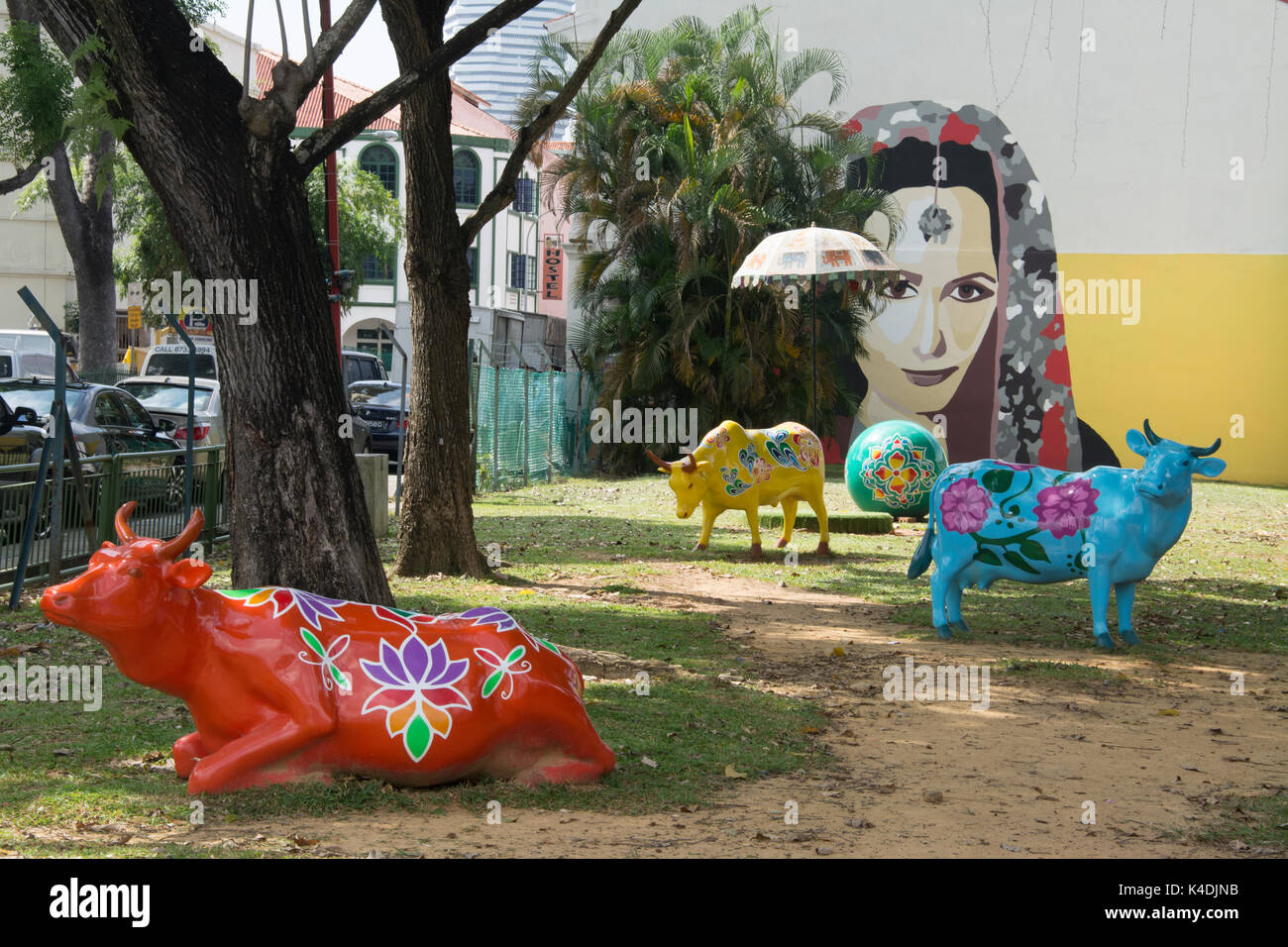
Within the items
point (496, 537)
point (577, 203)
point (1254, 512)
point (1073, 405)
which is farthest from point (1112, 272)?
point (496, 537)

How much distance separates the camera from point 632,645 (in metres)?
9.48

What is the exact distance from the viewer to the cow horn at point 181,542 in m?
5.06

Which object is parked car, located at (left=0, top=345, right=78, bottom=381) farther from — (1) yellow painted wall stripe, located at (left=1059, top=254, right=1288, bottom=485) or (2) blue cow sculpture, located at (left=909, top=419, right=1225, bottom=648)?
(1) yellow painted wall stripe, located at (left=1059, top=254, right=1288, bottom=485)

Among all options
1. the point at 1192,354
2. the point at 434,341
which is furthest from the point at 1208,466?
the point at 1192,354

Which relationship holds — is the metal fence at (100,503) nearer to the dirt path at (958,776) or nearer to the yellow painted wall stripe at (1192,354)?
the dirt path at (958,776)

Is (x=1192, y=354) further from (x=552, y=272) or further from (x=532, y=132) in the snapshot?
(x=552, y=272)

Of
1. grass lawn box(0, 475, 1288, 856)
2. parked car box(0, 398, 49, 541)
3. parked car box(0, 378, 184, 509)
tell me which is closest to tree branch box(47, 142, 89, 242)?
parked car box(0, 378, 184, 509)

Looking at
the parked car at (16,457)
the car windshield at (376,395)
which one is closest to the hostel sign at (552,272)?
the car windshield at (376,395)

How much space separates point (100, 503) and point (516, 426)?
13.0 m

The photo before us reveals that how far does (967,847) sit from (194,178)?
17.0 feet

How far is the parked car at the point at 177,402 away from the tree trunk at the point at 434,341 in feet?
22.1

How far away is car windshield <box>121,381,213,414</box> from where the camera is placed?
62.6ft

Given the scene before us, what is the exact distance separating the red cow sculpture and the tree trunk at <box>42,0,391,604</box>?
1.88m

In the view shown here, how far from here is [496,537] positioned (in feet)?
50.7
